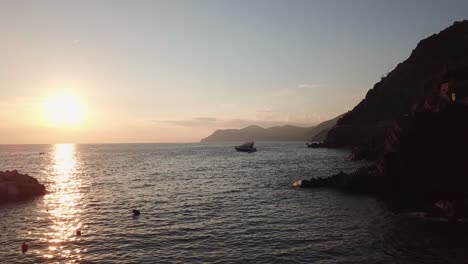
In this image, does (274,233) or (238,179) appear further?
(238,179)

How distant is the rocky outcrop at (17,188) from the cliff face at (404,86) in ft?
348

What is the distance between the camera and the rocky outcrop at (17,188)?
59.8 m

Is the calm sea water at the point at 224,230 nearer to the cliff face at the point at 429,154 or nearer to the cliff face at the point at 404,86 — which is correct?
the cliff face at the point at 429,154

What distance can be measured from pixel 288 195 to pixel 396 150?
1694cm

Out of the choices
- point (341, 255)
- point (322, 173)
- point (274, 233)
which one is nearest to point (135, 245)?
point (274, 233)

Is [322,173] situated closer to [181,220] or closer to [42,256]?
[181,220]

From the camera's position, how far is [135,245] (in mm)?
33969

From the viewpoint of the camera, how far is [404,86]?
574ft

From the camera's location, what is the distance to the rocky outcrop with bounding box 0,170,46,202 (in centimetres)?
5978

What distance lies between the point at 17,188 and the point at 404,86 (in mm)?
161097

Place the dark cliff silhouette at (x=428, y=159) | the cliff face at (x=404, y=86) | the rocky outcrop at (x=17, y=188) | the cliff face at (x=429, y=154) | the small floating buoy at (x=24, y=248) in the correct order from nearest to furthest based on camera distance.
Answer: the small floating buoy at (x=24, y=248) < the dark cliff silhouette at (x=428, y=159) < the cliff face at (x=429, y=154) < the rocky outcrop at (x=17, y=188) < the cliff face at (x=404, y=86)

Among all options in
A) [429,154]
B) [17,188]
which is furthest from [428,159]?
[17,188]

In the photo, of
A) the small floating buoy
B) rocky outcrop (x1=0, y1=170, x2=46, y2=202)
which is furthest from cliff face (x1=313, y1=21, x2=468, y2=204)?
rocky outcrop (x1=0, y1=170, x2=46, y2=202)

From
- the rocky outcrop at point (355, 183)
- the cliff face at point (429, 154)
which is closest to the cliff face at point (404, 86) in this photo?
the rocky outcrop at point (355, 183)
